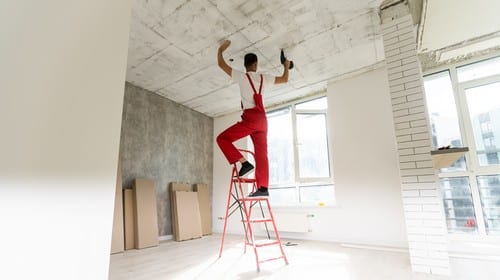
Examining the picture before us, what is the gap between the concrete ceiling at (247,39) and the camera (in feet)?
9.39

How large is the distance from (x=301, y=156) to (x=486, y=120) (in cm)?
272

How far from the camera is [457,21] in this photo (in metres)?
2.98

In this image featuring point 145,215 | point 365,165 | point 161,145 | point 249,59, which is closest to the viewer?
point 249,59

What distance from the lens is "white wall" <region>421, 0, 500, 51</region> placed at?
2705 mm

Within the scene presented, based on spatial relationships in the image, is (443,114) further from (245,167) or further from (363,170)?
(245,167)

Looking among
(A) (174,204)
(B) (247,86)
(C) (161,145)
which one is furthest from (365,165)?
A: (C) (161,145)

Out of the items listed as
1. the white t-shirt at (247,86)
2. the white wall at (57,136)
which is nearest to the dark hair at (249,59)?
the white t-shirt at (247,86)

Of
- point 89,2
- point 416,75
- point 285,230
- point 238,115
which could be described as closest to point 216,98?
point 238,115

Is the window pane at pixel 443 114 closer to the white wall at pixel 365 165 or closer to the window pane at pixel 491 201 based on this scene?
the window pane at pixel 491 201

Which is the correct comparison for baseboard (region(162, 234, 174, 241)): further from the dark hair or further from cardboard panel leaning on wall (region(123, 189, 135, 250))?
the dark hair

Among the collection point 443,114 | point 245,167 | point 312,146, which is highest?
point 443,114

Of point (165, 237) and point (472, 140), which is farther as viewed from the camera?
point (165, 237)

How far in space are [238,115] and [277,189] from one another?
6.19ft

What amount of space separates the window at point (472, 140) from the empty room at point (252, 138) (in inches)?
0.8
